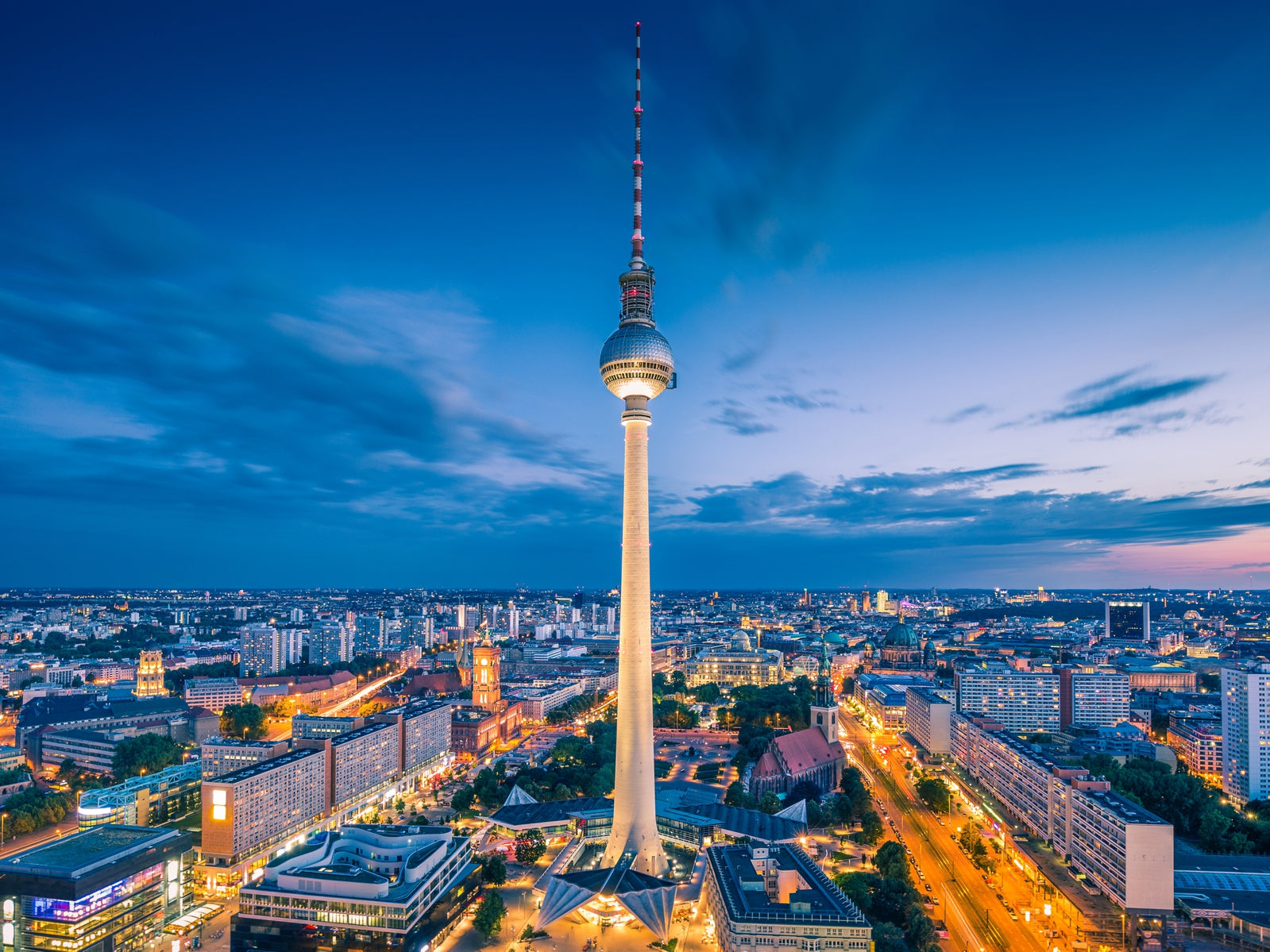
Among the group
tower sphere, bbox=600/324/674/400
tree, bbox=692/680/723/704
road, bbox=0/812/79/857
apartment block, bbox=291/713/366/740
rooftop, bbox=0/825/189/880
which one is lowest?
tree, bbox=692/680/723/704

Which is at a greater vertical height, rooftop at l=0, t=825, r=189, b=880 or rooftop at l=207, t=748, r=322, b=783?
rooftop at l=0, t=825, r=189, b=880

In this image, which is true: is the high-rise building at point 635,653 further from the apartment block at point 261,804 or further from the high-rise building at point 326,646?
the high-rise building at point 326,646

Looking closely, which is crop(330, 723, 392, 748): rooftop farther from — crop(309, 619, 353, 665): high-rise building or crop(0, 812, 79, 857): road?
crop(309, 619, 353, 665): high-rise building

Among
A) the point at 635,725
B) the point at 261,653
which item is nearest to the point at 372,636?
the point at 261,653

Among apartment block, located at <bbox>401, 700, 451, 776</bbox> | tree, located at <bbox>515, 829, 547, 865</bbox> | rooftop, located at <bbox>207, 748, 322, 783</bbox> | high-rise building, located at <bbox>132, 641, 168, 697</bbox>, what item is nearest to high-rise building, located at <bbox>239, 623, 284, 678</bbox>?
high-rise building, located at <bbox>132, 641, 168, 697</bbox>

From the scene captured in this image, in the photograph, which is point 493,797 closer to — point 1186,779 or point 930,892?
point 930,892

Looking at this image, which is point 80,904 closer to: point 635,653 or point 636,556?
point 635,653

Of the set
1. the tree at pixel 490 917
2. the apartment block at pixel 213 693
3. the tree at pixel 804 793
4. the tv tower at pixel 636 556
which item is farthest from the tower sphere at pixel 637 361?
the apartment block at pixel 213 693
